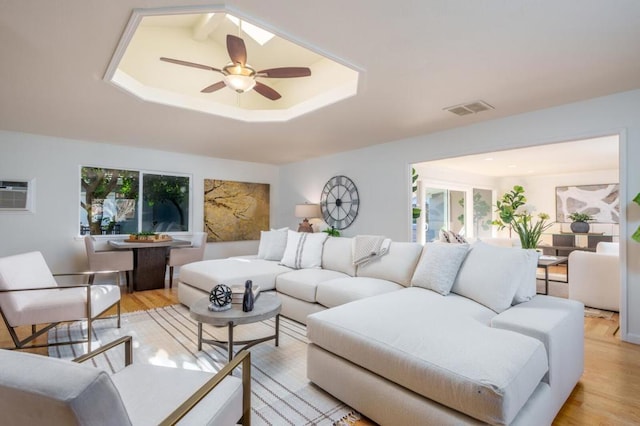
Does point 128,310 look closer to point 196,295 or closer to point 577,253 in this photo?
point 196,295

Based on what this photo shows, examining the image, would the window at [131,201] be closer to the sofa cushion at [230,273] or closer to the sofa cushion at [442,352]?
the sofa cushion at [230,273]

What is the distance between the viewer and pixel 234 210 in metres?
6.70

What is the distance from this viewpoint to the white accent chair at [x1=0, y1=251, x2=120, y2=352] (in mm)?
2398

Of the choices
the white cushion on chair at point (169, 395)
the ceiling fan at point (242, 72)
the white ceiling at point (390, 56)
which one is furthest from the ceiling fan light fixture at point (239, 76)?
the white cushion on chair at point (169, 395)

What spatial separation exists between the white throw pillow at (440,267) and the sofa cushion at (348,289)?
32 cm

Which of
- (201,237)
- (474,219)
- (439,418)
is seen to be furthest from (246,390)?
(474,219)

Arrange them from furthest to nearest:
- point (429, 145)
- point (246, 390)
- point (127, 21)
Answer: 1. point (429, 145)
2. point (127, 21)
3. point (246, 390)

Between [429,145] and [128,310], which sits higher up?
[429,145]

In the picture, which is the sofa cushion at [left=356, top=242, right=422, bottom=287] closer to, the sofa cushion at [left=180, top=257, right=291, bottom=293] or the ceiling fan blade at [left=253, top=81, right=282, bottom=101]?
the sofa cushion at [left=180, top=257, right=291, bottom=293]

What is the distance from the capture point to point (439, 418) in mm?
1440

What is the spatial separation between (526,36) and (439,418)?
94.9 inches

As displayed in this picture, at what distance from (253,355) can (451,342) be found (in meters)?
1.65

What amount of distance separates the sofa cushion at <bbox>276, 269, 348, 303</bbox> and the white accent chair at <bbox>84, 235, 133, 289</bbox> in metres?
2.45

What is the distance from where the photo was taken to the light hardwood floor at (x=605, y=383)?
1844 millimetres
